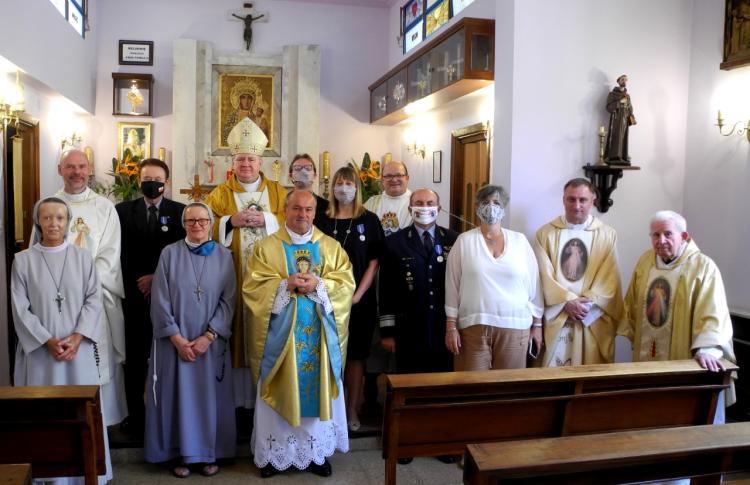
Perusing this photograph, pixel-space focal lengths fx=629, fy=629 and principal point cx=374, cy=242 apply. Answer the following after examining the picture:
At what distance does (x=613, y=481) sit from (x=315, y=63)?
752 cm

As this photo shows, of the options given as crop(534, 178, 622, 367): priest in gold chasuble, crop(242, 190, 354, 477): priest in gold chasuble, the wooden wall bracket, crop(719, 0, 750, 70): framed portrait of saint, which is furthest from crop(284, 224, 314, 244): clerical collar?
crop(719, 0, 750, 70): framed portrait of saint

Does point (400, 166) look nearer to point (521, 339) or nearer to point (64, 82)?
point (521, 339)

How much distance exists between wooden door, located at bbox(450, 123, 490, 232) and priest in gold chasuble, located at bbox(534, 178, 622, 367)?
2190mm

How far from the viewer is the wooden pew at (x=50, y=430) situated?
2.38m

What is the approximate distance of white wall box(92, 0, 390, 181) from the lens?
8.45m

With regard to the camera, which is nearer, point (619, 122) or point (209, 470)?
point (209, 470)

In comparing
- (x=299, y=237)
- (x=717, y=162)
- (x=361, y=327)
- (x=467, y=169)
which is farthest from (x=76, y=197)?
(x=717, y=162)

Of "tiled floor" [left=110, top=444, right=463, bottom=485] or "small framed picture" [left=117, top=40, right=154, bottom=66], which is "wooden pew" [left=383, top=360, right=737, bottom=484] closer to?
"tiled floor" [left=110, top=444, right=463, bottom=485]

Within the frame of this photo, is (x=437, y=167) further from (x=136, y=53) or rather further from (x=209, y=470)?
(x=209, y=470)

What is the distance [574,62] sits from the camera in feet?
14.8

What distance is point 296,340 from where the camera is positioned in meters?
3.39

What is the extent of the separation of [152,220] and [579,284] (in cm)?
270

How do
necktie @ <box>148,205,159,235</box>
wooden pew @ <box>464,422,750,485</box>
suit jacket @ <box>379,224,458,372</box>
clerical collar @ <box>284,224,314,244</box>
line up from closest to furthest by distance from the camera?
wooden pew @ <box>464,422,750,485</box>
clerical collar @ <box>284,224,314,244</box>
suit jacket @ <box>379,224,458,372</box>
necktie @ <box>148,205,159,235</box>

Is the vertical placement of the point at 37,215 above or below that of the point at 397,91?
below
